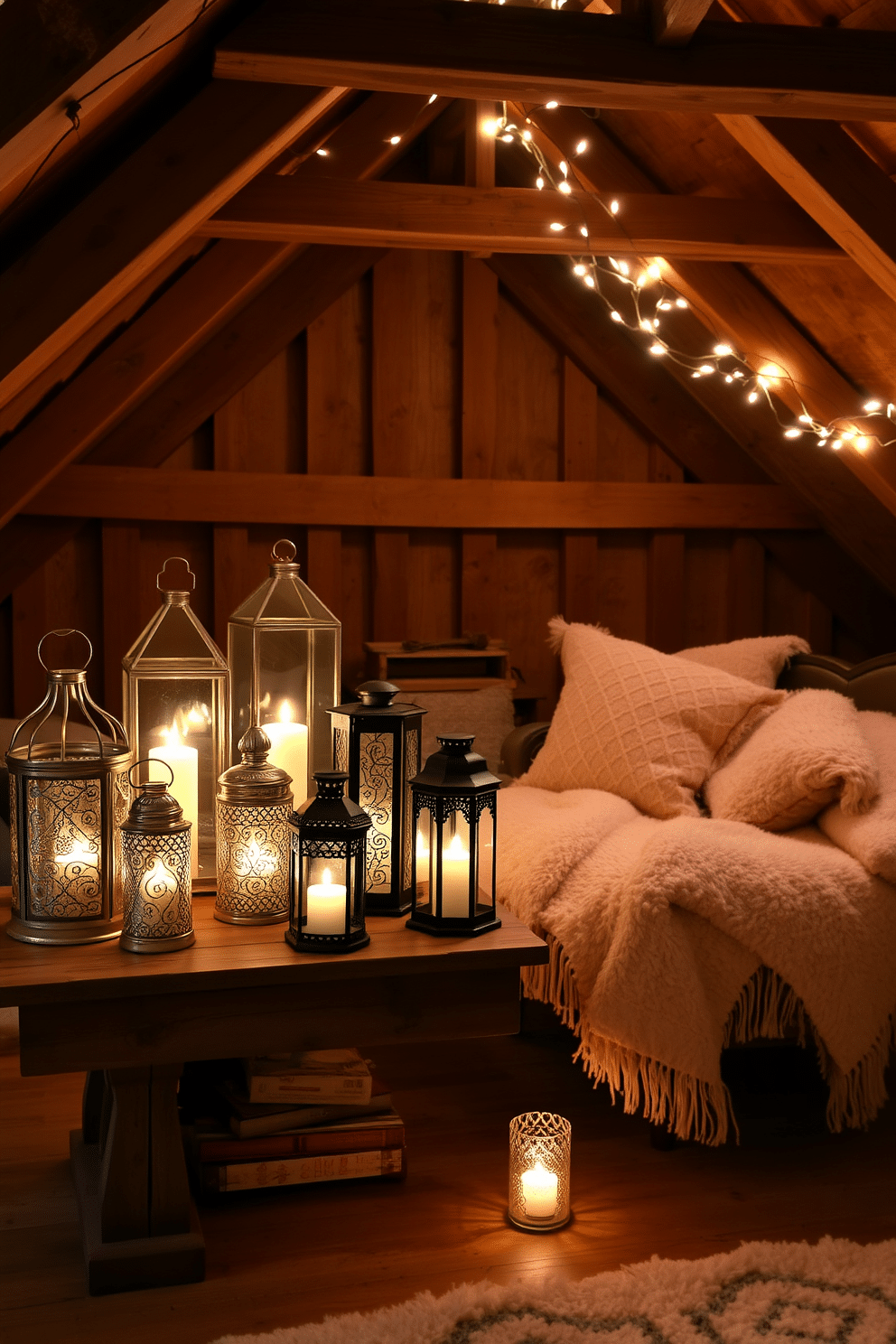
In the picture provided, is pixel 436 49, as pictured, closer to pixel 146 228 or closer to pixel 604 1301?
pixel 146 228

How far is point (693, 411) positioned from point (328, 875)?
278 centimetres

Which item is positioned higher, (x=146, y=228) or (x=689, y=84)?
(x=689, y=84)

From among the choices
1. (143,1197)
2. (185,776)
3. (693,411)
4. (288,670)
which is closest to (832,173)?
(693,411)

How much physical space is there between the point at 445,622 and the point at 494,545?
1.00 feet

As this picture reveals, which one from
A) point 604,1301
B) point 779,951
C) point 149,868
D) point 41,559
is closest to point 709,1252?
point 604,1301

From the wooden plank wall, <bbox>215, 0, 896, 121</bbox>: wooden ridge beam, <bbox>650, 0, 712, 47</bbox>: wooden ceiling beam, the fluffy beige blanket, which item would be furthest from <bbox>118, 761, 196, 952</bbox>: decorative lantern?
the wooden plank wall

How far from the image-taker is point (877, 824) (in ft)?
7.22

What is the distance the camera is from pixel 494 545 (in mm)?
3922

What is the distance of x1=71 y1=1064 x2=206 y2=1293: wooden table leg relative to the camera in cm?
167

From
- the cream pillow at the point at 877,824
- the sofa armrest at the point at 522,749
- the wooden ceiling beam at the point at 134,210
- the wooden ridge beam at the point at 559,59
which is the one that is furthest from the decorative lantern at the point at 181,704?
the sofa armrest at the point at 522,749

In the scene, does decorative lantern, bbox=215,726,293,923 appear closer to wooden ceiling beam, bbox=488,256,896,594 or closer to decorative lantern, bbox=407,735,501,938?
→ decorative lantern, bbox=407,735,501,938

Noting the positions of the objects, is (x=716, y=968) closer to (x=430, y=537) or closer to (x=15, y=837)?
(x=15, y=837)

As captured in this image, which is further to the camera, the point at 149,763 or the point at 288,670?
the point at 288,670

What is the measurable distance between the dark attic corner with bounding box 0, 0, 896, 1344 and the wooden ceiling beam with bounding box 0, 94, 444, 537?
0.04ft
